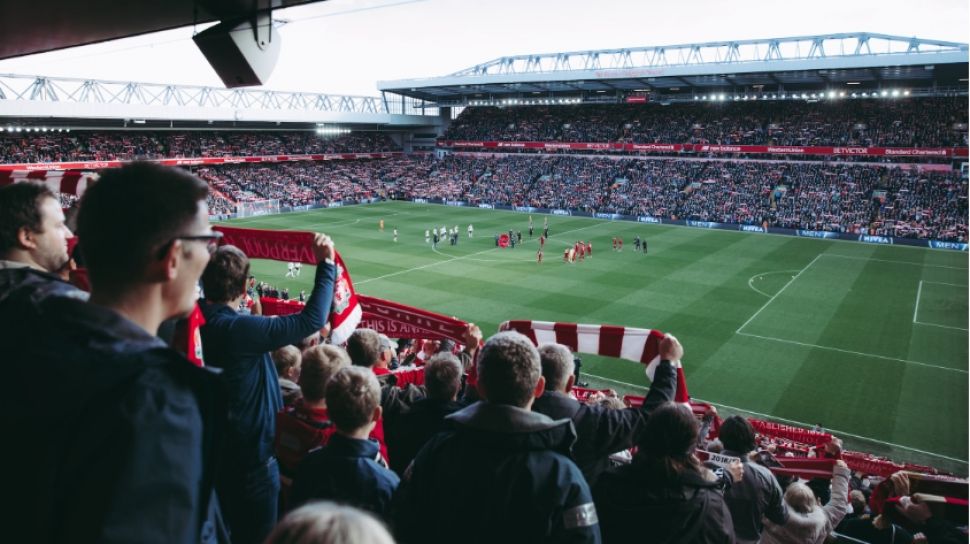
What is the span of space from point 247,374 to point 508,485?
223 centimetres

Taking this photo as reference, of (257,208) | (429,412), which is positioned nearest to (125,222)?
(429,412)

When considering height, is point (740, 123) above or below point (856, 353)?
above

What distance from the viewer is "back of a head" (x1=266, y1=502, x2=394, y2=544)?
142cm

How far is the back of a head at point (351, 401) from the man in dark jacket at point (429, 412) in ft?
3.48

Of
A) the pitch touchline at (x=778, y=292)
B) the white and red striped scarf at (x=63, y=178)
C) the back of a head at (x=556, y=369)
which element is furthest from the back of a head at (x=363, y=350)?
the pitch touchline at (x=778, y=292)

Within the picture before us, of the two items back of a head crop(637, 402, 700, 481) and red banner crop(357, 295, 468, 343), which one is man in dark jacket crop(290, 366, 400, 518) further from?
red banner crop(357, 295, 468, 343)

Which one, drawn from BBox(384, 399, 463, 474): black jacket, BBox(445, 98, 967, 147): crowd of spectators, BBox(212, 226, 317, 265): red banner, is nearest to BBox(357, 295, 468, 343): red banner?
BBox(212, 226, 317, 265): red banner

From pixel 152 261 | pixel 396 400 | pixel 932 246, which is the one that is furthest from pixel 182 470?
pixel 932 246

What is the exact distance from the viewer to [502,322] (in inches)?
712

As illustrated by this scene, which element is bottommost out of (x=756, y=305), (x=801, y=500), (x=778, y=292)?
(x=756, y=305)

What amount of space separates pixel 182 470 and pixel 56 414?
346mm

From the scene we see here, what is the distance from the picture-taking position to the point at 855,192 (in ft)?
166

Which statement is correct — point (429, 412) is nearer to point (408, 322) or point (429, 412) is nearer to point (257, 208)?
point (408, 322)

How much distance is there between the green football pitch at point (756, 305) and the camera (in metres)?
16.7
